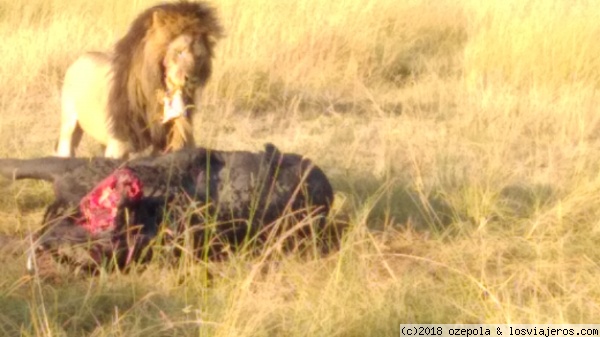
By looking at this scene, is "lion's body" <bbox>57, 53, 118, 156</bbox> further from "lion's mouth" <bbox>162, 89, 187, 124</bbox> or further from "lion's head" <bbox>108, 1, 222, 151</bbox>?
"lion's mouth" <bbox>162, 89, 187, 124</bbox>

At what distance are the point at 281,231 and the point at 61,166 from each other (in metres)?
0.94

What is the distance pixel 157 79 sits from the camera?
4785 millimetres

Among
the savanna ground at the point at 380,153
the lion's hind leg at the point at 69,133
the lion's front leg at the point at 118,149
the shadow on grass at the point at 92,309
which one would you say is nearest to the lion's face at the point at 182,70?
the lion's front leg at the point at 118,149

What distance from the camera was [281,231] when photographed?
4.43m

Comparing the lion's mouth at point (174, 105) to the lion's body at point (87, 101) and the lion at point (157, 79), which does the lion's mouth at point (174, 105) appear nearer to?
the lion at point (157, 79)

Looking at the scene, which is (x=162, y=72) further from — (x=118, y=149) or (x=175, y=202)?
(x=175, y=202)

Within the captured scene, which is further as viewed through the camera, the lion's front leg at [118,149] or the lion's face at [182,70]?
the lion's front leg at [118,149]

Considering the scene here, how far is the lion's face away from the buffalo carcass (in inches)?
12.7

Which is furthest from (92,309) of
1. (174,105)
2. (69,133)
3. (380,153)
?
(380,153)

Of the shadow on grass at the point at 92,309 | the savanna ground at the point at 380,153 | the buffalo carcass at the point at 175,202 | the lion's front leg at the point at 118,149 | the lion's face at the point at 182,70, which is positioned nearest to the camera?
the shadow on grass at the point at 92,309

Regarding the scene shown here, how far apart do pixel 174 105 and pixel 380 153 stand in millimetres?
1794

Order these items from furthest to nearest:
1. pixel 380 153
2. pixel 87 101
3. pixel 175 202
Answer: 1. pixel 380 153
2. pixel 87 101
3. pixel 175 202

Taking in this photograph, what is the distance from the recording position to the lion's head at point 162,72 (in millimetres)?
4723

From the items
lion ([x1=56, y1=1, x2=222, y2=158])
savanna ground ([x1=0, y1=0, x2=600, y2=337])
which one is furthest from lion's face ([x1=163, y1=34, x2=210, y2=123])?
savanna ground ([x1=0, y1=0, x2=600, y2=337])
